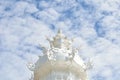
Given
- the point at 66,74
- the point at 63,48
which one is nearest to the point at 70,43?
the point at 63,48

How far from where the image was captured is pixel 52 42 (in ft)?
200

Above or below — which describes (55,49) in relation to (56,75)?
above

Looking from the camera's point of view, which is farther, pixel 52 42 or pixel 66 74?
pixel 52 42

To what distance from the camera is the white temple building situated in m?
56.9

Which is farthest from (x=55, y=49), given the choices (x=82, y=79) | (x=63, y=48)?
(x=82, y=79)

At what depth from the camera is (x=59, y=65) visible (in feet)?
187

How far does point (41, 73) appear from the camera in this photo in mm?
58062

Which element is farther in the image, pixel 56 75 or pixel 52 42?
pixel 52 42

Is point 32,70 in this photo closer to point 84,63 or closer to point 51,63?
point 51,63

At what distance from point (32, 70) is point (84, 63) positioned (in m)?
6.79

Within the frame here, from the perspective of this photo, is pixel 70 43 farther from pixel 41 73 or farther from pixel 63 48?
pixel 41 73

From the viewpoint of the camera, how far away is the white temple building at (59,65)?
56.9m

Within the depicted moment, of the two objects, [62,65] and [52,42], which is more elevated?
[52,42]

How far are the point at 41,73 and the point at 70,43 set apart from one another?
19.4 ft
